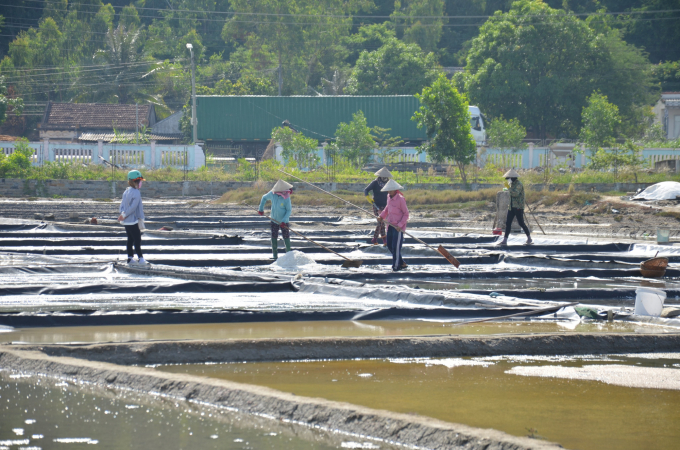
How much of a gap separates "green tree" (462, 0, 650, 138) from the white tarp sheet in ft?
62.1

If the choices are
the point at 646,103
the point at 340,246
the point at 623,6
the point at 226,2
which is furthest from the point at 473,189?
the point at 226,2

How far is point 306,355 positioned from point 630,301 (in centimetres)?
420

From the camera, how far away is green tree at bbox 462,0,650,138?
3769 cm

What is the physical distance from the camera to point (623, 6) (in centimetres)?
4866

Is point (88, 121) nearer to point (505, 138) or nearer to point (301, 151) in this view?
point (301, 151)

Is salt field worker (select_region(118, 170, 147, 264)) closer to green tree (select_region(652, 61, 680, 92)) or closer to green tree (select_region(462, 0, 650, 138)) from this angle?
green tree (select_region(462, 0, 650, 138))

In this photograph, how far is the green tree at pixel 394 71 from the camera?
4250cm

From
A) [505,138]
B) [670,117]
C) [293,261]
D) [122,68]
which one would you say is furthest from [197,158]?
[670,117]

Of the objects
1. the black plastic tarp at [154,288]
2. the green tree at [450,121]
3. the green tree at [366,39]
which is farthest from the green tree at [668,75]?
the black plastic tarp at [154,288]

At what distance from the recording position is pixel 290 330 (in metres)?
6.16

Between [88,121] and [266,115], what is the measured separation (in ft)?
42.2

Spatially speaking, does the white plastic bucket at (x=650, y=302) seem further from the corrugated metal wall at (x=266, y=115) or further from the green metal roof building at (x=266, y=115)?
the corrugated metal wall at (x=266, y=115)

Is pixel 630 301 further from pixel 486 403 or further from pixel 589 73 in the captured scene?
pixel 589 73

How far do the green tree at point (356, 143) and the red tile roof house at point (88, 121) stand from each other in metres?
16.6
